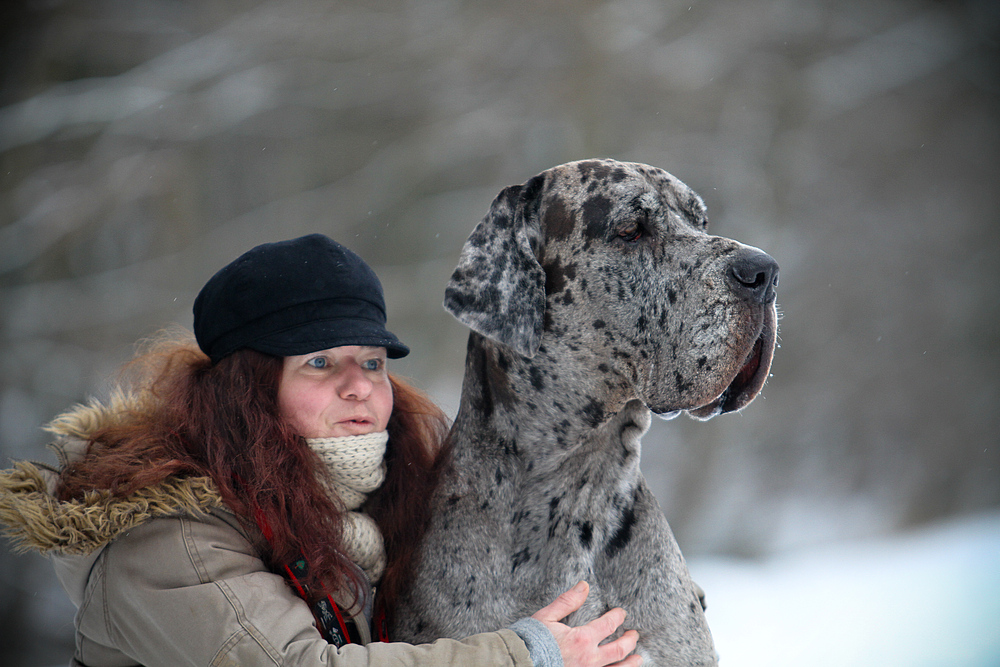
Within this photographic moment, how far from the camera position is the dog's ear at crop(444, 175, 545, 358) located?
5.10ft

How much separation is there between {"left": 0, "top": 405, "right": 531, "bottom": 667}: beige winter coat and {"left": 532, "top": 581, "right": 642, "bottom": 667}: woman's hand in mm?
116

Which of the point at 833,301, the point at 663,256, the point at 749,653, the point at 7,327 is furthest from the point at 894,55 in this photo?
the point at 7,327

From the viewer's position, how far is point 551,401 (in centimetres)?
162

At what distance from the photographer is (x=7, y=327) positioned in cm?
441

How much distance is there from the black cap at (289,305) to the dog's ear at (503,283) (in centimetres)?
23

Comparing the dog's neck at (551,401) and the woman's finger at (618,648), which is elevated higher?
the dog's neck at (551,401)

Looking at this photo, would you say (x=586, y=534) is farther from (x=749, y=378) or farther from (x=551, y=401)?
(x=749, y=378)

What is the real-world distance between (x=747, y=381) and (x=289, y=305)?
1.05 meters

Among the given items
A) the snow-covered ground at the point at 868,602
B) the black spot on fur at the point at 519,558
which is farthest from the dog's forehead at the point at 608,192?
the snow-covered ground at the point at 868,602

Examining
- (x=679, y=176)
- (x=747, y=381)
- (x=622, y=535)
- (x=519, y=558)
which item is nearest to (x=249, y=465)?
(x=519, y=558)

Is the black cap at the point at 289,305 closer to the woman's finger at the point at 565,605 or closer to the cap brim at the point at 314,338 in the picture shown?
the cap brim at the point at 314,338

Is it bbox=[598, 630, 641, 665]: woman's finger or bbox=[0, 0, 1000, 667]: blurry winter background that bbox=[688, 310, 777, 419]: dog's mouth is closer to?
bbox=[598, 630, 641, 665]: woman's finger

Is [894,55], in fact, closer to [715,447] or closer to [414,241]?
[715,447]

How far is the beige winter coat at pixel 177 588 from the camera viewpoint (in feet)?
4.05
